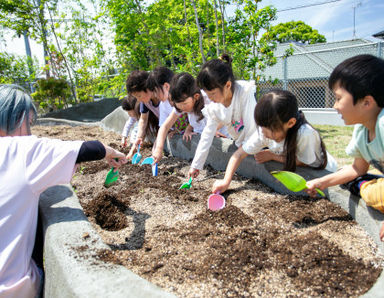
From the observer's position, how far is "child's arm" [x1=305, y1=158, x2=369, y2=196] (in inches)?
66.1

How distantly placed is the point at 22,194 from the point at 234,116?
1774 millimetres

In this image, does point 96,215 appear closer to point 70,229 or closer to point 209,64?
point 70,229

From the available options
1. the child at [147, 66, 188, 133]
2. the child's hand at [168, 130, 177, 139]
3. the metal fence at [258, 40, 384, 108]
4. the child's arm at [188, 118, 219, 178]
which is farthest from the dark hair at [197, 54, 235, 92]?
the metal fence at [258, 40, 384, 108]

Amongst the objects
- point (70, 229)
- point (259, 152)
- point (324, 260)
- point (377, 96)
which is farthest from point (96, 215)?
point (377, 96)

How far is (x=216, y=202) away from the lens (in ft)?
6.93

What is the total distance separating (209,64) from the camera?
91.7 inches

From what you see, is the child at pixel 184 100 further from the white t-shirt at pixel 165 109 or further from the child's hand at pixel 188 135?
the white t-shirt at pixel 165 109

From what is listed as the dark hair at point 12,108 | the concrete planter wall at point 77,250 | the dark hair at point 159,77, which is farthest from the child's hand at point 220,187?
the dark hair at point 159,77

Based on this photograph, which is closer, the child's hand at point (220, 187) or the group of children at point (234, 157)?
the group of children at point (234, 157)

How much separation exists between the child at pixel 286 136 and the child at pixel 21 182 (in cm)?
115

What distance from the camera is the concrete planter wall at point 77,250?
0.94 m

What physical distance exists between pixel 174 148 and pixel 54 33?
24.6 feet

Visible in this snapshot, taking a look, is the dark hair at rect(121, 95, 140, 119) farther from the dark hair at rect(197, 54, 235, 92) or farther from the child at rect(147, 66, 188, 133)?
the dark hair at rect(197, 54, 235, 92)

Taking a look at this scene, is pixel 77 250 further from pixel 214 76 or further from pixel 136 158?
pixel 136 158
